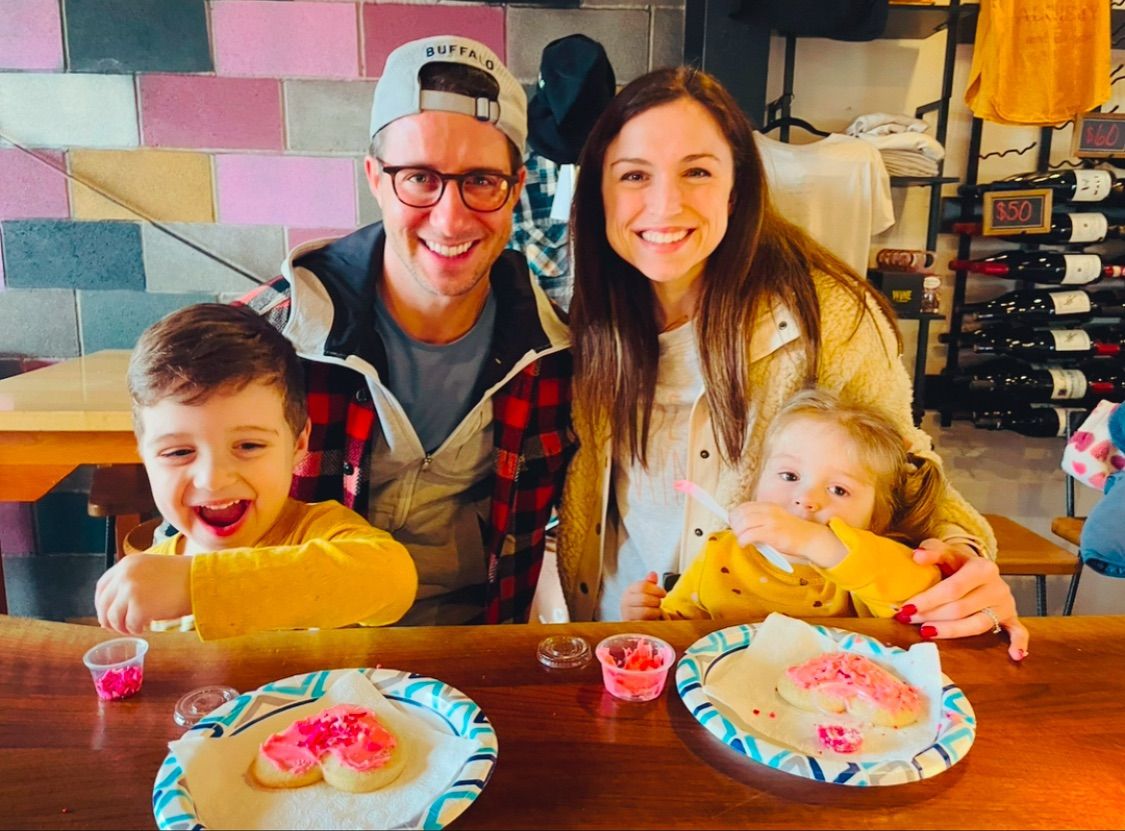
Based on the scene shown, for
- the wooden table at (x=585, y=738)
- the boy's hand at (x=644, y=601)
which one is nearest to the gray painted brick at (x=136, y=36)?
the wooden table at (x=585, y=738)

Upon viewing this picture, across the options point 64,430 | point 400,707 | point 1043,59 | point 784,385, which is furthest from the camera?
point 1043,59

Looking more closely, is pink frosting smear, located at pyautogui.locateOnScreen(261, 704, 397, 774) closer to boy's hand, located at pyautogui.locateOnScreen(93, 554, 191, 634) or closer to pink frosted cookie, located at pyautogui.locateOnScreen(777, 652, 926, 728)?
boy's hand, located at pyautogui.locateOnScreen(93, 554, 191, 634)

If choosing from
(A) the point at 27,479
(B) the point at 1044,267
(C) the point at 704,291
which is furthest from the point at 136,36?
(B) the point at 1044,267

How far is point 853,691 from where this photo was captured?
0.97m

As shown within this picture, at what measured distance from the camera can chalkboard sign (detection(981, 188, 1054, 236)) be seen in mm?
3176

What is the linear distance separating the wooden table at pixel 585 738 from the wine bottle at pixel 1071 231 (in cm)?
253

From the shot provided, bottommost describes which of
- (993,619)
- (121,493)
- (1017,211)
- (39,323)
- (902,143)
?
(121,493)

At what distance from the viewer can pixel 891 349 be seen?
1.74 meters

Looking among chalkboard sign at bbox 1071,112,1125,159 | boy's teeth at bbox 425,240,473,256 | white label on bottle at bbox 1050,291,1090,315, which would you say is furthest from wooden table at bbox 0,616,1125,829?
chalkboard sign at bbox 1071,112,1125,159

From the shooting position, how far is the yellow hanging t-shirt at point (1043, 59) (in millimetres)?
2951

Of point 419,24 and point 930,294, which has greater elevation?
point 419,24

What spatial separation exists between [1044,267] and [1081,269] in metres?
0.13

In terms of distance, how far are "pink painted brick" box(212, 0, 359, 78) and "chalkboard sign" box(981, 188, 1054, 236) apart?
2.49 meters

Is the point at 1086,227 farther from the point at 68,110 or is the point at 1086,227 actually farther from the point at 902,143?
the point at 68,110
